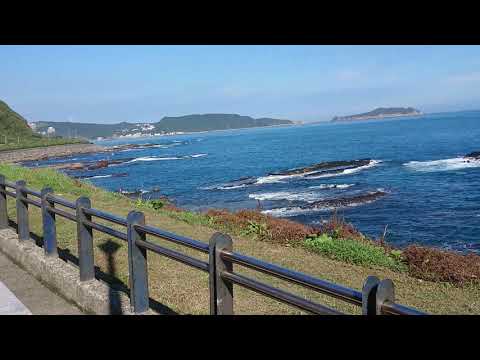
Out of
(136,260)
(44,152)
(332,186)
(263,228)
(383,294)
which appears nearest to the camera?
(383,294)

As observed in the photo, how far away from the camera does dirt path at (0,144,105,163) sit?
83.9m

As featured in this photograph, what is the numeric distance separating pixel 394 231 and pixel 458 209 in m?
6.26

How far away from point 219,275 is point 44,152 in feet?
320

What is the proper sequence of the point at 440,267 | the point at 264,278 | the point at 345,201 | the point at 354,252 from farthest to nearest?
the point at 345,201, the point at 354,252, the point at 440,267, the point at 264,278

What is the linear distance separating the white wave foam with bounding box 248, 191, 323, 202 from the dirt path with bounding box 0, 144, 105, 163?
57.2 m

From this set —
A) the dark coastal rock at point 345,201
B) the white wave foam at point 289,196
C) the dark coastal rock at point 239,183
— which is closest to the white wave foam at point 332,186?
the white wave foam at point 289,196

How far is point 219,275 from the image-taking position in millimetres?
3625

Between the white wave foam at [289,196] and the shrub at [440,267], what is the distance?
18.6 metres

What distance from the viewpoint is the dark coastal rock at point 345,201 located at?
2695 centimetres

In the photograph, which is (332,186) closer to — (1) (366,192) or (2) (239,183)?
(1) (366,192)

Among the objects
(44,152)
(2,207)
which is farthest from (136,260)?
(44,152)
